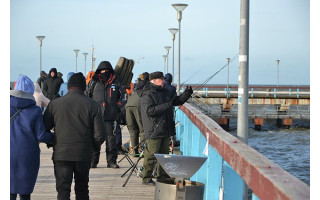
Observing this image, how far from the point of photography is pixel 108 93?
11570mm

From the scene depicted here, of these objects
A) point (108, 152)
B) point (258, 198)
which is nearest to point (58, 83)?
point (108, 152)

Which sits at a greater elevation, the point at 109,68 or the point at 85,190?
the point at 109,68

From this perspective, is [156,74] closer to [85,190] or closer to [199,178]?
[199,178]

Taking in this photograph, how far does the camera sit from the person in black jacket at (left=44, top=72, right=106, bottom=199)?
23.2 feet

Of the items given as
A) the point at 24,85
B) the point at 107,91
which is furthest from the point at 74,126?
the point at 107,91

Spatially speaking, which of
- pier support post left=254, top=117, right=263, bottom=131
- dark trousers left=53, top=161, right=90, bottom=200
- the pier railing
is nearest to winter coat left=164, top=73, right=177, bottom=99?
the pier railing

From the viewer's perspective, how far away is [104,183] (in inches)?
417

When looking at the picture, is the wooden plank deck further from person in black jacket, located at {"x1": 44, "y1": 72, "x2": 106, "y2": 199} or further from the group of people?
person in black jacket, located at {"x1": 44, "y1": 72, "x2": 106, "y2": 199}

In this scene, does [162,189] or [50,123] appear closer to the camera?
[162,189]

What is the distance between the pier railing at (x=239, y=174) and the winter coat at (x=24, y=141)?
1.65 m

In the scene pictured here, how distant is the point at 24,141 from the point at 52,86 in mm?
13632

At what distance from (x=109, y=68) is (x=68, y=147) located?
451 centimetres

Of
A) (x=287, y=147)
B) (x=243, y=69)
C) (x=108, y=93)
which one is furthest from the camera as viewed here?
(x=287, y=147)

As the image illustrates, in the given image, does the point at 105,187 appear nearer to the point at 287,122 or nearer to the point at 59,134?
the point at 59,134
